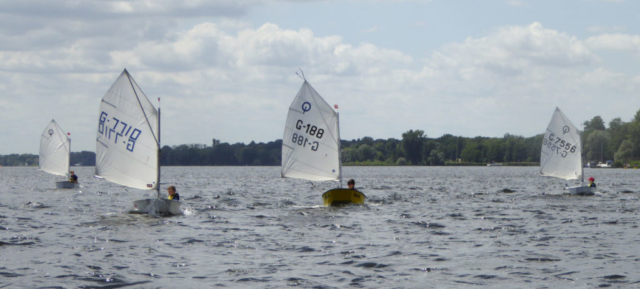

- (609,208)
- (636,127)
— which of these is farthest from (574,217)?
(636,127)

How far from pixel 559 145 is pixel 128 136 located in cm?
3730

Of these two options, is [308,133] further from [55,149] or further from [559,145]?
[55,149]

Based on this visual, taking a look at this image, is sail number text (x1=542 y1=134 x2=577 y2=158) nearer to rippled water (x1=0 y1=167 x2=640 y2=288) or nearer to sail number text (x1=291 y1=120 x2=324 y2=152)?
rippled water (x1=0 y1=167 x2=640 y2=288)

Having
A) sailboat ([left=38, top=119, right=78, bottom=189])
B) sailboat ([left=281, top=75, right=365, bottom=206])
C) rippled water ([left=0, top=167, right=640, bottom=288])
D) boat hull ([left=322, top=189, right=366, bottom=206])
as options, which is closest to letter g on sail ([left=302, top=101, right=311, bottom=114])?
sailboat ([left=281, top=75, right=365, bottom=206])

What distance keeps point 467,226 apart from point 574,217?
7207 millimetres

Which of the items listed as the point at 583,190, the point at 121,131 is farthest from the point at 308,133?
the point at 583,190

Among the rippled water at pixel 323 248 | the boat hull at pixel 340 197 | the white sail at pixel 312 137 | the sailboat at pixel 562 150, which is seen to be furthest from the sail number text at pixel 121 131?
the sailboat at pixel 562 150

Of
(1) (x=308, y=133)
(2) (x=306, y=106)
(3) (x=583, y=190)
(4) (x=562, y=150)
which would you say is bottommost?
(3) (x=583, y=190)

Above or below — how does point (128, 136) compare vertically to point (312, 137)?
below

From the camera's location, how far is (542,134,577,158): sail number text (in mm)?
57506

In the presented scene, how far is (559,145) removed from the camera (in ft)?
191

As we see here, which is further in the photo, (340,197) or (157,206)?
(340,197)

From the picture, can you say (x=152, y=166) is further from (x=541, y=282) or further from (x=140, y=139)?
(x=541, y=282)

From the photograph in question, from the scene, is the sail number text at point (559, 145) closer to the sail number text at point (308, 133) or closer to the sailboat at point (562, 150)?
the sailboat at point (562, 150)
